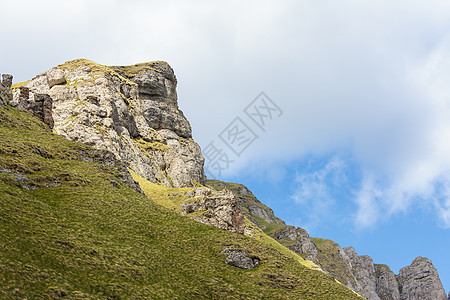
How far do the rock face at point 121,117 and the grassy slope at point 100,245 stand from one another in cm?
4608

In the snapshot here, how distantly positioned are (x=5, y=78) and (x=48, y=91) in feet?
144

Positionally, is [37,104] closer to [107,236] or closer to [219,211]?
[219,211]

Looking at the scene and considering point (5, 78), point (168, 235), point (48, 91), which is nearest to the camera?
point (168, 235)

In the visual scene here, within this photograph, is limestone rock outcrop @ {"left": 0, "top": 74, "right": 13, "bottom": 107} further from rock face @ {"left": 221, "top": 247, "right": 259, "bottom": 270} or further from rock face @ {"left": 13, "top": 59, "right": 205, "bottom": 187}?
rock face @ {"left": 221, "top": 247, "right": 259, "bottom": 270}

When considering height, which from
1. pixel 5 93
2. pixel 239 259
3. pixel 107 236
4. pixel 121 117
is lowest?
pixel 107 236

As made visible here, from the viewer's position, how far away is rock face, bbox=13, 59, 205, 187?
432ft

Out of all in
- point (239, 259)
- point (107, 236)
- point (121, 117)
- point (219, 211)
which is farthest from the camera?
point (121, 117)

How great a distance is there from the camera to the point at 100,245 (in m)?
45.5

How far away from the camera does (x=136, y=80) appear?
19525cm

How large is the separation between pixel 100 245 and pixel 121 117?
11790 cm

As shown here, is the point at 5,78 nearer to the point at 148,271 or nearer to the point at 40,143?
the point at 40,143

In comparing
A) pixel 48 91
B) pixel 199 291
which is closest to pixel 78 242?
pixel 199 291

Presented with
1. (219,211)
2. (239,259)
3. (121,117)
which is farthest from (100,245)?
(121,117)

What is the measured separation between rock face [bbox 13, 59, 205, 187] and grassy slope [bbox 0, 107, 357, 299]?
46.1 meters
